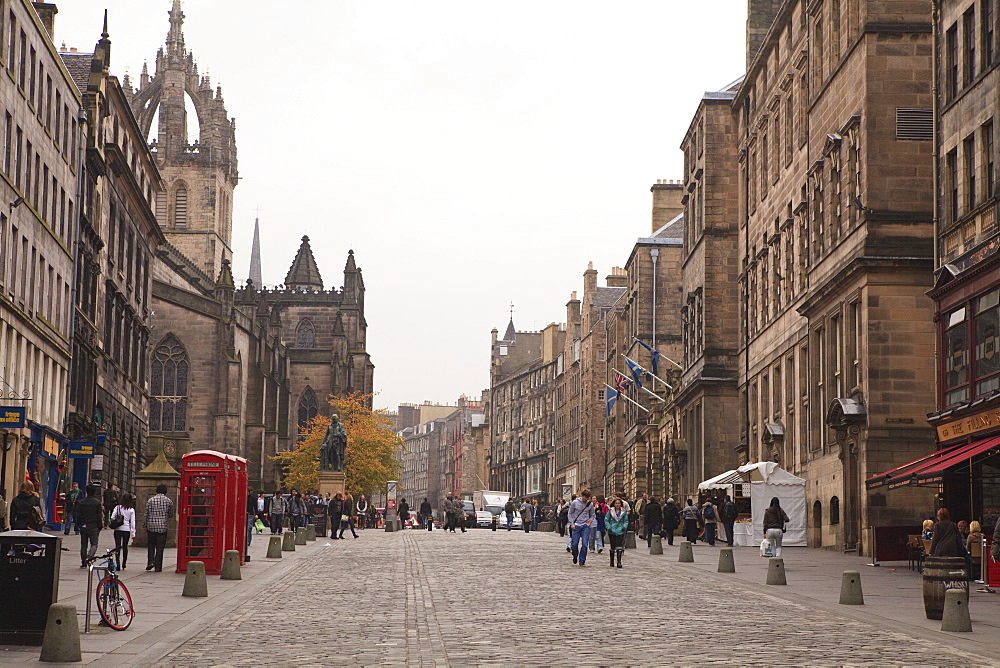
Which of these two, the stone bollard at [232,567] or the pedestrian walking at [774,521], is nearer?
the stone bollard at [232,567]

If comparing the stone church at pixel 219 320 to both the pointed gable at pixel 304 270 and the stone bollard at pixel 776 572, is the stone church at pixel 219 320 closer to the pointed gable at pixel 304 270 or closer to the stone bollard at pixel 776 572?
the pointed gable at pixel 304 270

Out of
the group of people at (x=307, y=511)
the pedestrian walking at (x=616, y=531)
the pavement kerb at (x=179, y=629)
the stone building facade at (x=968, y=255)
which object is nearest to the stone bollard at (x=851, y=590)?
the stone building facade at (x=968, y=255)

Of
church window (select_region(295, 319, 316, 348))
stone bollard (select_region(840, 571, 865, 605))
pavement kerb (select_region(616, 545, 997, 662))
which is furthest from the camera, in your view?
church window (select_region(295, 319, 316, 348))

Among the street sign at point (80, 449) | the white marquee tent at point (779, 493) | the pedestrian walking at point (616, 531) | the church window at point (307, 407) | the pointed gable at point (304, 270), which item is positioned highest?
the pointed gable at point (304, 270)

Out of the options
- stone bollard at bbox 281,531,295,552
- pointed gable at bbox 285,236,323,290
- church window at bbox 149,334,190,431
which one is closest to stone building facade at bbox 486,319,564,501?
pointed gable at bbox 285,236,323,290

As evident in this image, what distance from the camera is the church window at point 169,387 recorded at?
78125 mm

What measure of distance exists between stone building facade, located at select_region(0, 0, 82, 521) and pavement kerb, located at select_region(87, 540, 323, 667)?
42.9ft

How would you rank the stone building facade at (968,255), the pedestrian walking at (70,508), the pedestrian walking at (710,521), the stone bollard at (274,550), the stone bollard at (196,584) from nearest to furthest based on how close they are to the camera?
the stone bollard at (196,584), the stone building facade at (968,255), the stone bollard at (274,550), the pedestrian walking at (70,508), the pedestrian walking at (710,521)

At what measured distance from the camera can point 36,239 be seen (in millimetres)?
40656

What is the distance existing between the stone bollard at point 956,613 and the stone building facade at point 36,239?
74.1ft

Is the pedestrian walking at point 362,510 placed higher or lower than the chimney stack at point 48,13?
lower

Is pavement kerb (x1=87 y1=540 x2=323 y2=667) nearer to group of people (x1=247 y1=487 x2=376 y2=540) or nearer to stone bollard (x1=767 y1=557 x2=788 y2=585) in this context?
stone bollard (x1=767 y1=557 x2=788 y2=585)

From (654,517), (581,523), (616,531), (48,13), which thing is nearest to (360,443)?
(48,13)

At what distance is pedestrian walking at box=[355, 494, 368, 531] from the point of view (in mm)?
58875
